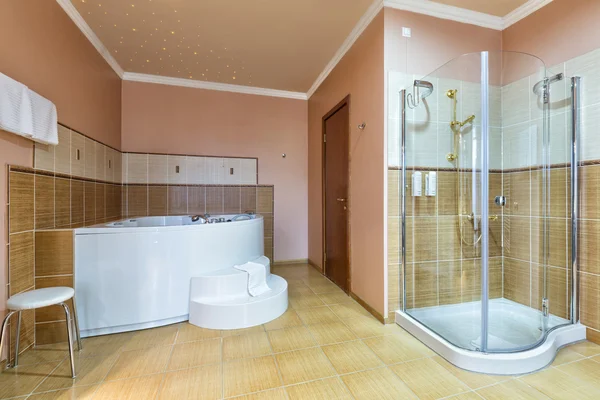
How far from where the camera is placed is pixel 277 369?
165 centimetres

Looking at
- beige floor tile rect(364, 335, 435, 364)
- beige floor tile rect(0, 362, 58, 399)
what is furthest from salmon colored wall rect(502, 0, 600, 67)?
beige floor tile rect(0, 362, 58, 399)

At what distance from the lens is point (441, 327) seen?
6.41ft

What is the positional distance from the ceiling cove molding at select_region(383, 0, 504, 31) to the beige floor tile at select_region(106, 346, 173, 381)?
2948 mm

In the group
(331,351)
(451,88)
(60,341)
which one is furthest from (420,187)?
(60,341)

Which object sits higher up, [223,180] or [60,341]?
[223,180]

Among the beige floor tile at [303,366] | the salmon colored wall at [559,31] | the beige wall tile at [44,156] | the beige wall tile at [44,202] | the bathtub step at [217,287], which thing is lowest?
the beige floor tile at [303,366]

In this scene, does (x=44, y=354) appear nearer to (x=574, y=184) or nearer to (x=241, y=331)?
(x=241, y=331)

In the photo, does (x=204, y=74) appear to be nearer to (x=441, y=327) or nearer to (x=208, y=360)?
(x=208, y=360)

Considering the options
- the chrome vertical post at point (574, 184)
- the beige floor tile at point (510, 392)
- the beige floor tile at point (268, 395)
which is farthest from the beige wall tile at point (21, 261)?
the chrome vertical post at point (574, 184)

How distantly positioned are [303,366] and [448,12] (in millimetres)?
2869

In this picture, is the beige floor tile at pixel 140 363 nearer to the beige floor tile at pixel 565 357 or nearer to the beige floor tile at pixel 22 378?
the beige floor tile at pixel 22 378

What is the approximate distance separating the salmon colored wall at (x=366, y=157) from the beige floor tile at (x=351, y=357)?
48 cm

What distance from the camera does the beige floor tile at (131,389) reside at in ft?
4.66

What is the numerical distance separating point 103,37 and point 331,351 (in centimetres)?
339
